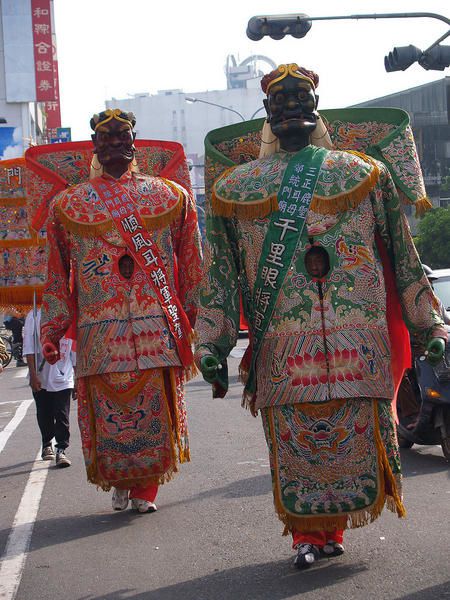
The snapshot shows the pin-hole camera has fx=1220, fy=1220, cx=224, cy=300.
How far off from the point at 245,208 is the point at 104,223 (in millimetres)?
1861

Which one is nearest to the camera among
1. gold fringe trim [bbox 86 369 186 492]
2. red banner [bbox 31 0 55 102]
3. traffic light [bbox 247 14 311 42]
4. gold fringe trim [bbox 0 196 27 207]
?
gold fringe trim [bbox 86 369 186 492]

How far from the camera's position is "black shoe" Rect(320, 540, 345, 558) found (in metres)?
5.77

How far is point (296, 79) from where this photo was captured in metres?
5.63

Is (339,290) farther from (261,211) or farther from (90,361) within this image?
(90,361)

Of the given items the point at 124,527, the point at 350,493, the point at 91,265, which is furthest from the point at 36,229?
the point at 350,493

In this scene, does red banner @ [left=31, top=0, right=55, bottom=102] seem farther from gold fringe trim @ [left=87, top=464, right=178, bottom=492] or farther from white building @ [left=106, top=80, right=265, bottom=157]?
white building @ [left=106, top=80, right=265, bottom=157]

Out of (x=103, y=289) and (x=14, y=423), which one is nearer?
(x=103, y=289)

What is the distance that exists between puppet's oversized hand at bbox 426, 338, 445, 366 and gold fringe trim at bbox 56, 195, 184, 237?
246cm

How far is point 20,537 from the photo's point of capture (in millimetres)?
6930

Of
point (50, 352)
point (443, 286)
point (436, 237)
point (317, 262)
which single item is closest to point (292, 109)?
point (317, 262)

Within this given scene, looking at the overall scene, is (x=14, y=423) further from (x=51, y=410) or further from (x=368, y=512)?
(x=368, y=512)

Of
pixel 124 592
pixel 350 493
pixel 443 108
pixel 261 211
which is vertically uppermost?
pixel 443 108

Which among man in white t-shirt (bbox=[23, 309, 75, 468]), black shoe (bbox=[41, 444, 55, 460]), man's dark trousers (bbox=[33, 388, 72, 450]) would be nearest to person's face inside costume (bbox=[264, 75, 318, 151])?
man in white t-shirt (bbox=[23, 309, 75, 468])

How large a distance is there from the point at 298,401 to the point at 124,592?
118 cm
